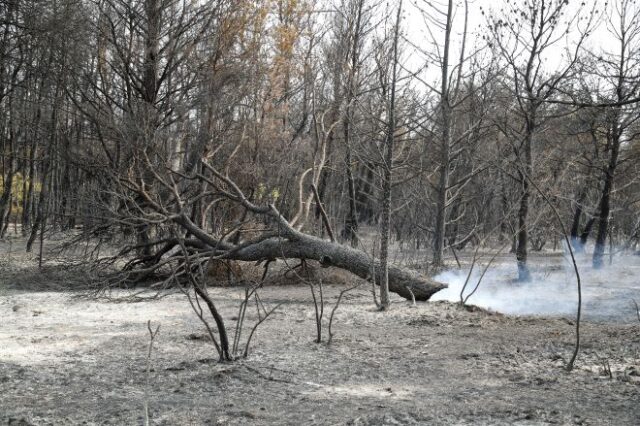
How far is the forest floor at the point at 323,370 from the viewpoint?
5.46m

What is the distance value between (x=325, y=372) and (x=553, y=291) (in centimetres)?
930

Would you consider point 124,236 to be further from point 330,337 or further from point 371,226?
point 371,226

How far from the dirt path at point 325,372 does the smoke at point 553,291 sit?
1834 millimetres

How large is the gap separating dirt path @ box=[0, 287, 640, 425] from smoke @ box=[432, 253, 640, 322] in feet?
6.02

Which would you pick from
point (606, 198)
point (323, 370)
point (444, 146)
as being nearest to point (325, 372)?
point (323, 370)

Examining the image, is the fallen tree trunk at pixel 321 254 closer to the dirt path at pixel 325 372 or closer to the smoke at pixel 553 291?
the smoke at pixel 553 291

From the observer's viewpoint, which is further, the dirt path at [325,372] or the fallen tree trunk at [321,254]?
the fallen tree trunk at [321,254]

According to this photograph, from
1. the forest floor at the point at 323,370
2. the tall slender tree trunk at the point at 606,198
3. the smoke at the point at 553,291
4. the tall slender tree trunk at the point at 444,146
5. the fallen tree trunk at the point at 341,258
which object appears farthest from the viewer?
the tall slender tree trunk at the point at 606,198

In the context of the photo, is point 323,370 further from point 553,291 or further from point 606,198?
point 606,198

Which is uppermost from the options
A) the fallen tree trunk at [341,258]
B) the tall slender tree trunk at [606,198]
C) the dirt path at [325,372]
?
the tall slender tree trunk at [606,198]

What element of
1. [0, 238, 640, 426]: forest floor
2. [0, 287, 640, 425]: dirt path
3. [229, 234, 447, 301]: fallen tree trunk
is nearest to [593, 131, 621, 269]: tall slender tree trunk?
[229, 234, 447, 301]: fallen tree trunk

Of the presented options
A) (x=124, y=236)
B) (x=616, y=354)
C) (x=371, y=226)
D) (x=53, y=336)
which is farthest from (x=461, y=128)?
(x=371, y=226)

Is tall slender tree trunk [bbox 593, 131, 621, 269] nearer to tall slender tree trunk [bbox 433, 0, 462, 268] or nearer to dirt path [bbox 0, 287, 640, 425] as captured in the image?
tall slender tree trunk [bbox 433, 0, 462, 268]

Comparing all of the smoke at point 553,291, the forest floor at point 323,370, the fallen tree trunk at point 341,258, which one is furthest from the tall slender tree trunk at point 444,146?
the forest floor at point 323,370
